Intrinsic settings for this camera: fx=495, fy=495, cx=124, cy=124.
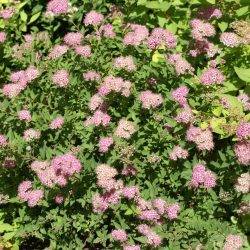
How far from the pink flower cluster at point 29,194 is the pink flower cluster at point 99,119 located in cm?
56

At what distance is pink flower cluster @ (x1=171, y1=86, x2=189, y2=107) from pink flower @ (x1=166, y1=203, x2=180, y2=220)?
0.67 m

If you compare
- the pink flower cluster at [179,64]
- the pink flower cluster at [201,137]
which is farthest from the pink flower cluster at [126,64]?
the pink flower cluster at [201,137]

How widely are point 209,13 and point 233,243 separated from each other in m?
1.82

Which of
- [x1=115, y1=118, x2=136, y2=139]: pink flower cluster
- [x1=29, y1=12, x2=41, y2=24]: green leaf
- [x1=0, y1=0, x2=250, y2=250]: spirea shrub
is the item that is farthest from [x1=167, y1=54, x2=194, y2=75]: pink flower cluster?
[x1=29, y1=12, x2=41, y2=24]: green leaf

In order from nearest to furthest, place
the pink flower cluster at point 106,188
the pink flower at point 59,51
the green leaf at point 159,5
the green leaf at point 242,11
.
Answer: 1. the pink flower cluster at point 106,188
2. the pink flower at point 59,51
3. the green leaf at point 242,11
4. the green leaf at point 159,5

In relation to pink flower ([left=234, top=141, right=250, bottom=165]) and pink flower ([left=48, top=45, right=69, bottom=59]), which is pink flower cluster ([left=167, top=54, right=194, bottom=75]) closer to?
pink flower ([left=234, top=141, right=250, bottom=165])

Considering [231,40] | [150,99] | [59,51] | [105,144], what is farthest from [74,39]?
[231,40]

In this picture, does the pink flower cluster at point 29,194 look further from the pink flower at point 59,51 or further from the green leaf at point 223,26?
the green leaf at point 223,26

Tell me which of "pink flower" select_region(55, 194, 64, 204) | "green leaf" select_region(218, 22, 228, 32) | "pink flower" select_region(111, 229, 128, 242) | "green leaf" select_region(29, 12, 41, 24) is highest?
"green leaf" select_region(218, 22, 228, 32)

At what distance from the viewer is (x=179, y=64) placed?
132 inches

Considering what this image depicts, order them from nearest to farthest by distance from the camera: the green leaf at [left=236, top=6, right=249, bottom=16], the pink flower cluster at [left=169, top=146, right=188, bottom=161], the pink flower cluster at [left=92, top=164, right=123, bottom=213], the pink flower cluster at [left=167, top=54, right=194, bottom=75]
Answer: the pink flower cluster at [left=92, top=164, right=123, bottom=213] < the pink flower cluster at [left=169, top=146, right=188, bottom=161] < the pink flower cluster at [left=167, top=54, right=194, bottom=75] < the green leaf at [left=236, top=6, right=249, bottom=16]

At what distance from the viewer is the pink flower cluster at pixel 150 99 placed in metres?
3.27

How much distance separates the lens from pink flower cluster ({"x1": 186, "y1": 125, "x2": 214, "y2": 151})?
316cm

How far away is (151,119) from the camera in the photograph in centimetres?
339
